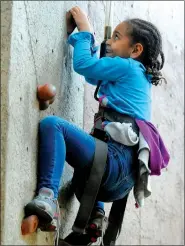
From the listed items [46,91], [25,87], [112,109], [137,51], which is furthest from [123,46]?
[25,87]

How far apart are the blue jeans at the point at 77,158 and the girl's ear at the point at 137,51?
1.56 ft

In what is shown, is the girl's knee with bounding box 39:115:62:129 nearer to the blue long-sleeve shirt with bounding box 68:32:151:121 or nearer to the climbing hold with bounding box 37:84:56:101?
the climbing hold with bounding box 37:84:56:101

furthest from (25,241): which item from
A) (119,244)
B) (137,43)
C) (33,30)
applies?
(119,244)

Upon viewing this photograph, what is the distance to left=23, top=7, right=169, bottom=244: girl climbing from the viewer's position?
8.24 feet

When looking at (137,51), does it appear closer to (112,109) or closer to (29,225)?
(112,109)

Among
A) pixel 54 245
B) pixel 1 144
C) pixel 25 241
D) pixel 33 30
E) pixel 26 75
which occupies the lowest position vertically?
pixel 54 245

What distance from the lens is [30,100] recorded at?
2496 millimetres

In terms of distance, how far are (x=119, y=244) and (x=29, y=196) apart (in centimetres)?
173

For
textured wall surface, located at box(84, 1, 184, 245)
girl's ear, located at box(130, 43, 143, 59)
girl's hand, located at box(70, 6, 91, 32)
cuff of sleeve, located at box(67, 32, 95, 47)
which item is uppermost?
girl's hand, located at box(70, 6, 91, 32)

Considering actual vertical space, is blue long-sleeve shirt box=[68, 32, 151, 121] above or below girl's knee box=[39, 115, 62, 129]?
above

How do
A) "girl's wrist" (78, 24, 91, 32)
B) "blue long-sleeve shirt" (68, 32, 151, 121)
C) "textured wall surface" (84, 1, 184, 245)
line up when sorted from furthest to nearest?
"textured wall surface" (84, 1, 184, 245)
"girl's wrist" (78, 24, 91, 32)
"blue long-sleeve shirt" (68, 32, 151, 121)

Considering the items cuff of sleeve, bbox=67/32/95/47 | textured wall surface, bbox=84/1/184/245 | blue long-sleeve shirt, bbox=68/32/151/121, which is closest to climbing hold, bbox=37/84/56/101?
blue long-sleeve shirt, bbox=68/32/151/121

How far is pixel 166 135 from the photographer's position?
4.93m

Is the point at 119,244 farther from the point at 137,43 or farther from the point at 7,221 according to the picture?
the point at 7,221
